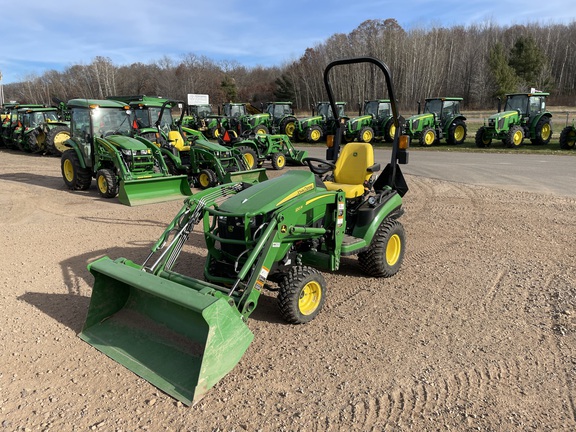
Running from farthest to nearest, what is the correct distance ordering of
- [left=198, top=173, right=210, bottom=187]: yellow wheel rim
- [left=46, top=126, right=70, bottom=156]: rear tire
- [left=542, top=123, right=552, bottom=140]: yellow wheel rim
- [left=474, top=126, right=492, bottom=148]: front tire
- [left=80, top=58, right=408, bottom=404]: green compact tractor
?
1. [left=474, top=126, right=492, bottom=148]: front tire
2. [left=542, top=123, right=552, bottom=140]: yellow wheel rim
3. [left=46, top=126, right=70, bottom=156]: rear tire
4. [left=198, top=173, right=210, bottom=187]: yellow wheel rim
5. [left=80, top=58, right=408, bottom=404]: green compact tractor

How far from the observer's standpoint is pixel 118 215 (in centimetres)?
761

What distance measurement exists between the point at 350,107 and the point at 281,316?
44.7 meters

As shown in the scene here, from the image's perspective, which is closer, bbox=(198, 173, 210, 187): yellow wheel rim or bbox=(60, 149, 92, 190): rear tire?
bbox=(60, 149, 92, 190): rear tire

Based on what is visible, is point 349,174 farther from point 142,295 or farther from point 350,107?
point 350,107

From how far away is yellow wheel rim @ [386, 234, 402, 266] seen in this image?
477 centimetres

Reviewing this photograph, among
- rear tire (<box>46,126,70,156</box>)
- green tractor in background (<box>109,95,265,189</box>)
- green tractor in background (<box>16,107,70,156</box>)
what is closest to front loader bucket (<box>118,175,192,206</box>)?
green tractor in background (<box>109,95,265,189</box>)

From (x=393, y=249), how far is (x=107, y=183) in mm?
6433

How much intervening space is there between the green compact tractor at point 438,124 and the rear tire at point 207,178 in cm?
1140

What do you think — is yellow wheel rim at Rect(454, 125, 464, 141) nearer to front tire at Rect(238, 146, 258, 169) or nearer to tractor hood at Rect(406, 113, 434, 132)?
tractor hood at Rect(406, 113, 434, 132)

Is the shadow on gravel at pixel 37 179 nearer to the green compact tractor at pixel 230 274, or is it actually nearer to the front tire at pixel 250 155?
the front tire at pixel 250 155

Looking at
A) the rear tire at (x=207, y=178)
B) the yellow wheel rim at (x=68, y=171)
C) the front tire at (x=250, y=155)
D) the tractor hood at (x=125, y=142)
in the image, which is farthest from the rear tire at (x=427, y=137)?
the yellow wheel rim at (x=68, y=171)

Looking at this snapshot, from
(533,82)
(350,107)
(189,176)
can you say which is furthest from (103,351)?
(533,82)

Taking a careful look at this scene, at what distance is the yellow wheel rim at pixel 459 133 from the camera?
19.3 m

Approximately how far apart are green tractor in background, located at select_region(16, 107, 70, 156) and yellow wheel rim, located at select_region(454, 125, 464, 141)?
641 inches
